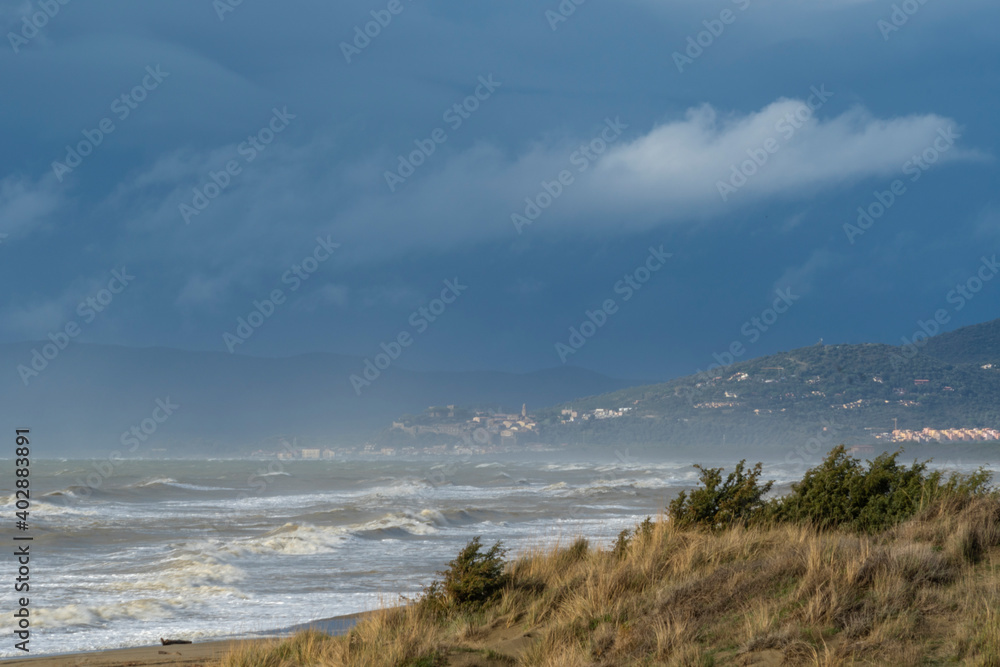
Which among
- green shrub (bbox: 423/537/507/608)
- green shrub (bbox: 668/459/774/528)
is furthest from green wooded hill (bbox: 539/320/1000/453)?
green shrub (bbox: 423/537/507/608)

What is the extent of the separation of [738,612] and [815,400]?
153938 millimetres

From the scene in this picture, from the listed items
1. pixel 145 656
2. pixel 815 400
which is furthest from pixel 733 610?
pixel 815 400

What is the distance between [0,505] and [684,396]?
153944 millimetres

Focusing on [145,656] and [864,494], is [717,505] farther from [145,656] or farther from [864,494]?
[145,656]

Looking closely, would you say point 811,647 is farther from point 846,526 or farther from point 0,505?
point 0,505

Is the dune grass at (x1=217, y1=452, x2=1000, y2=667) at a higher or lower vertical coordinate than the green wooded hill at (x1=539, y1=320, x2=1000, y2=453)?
lower

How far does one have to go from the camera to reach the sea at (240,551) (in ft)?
38.9

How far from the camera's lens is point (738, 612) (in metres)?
6.90

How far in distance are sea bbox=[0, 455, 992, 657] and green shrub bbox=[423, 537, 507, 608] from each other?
0.74 meters

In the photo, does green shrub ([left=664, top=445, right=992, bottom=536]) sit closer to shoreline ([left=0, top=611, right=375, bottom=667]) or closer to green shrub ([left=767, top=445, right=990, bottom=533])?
green shrub ([left=767, top=445, right=990, bottom=533])

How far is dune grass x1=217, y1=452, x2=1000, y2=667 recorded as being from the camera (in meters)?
6.09

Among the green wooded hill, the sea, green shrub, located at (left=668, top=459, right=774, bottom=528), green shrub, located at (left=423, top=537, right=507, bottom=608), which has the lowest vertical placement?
the sea

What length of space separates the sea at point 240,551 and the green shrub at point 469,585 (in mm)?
745

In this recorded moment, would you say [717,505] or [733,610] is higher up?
[717,505]
